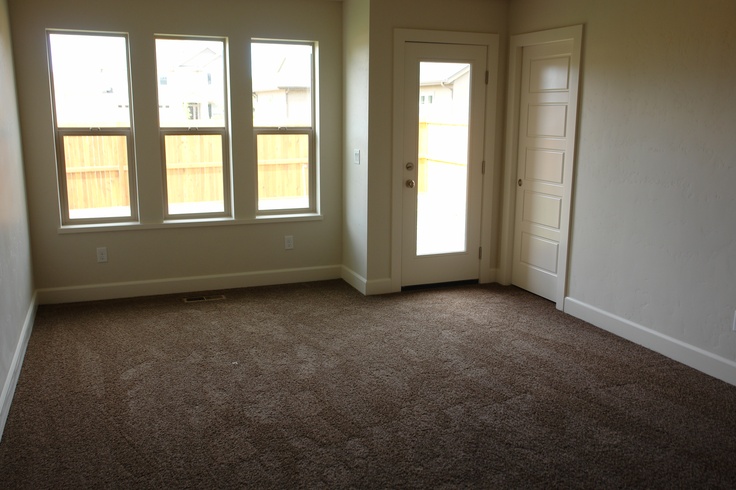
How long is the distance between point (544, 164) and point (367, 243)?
1.57 meters

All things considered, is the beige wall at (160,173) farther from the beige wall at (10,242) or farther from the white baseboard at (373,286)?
the white baseboard at (373,286)

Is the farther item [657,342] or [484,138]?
[484,138]

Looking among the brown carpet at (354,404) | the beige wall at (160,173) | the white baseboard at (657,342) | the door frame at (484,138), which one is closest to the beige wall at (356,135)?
the beige wall at (160,173)

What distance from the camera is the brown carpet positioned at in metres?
2.74

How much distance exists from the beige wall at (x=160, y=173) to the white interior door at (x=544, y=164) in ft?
5.31

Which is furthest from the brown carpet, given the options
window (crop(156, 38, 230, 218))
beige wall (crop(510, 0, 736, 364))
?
window (crop(156, 38, 230, 218))

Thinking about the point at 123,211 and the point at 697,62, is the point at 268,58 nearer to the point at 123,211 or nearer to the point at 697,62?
the point at 123,211

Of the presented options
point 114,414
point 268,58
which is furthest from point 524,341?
point 268,58

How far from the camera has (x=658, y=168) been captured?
13.1 ft

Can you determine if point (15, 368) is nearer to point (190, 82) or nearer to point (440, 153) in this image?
point (190, 82)

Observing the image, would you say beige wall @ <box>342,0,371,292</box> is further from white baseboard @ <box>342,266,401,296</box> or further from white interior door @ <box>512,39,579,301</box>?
white interior door @ <box>512,39,579,301</box>

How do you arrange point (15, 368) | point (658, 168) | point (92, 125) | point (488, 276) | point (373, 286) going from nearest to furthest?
point (15, 368), point (658, 168), point (92, 125), point (373, 286), point (488, 276)

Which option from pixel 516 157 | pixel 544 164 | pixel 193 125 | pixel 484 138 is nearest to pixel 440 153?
pixel 484 138

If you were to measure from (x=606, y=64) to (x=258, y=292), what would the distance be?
10.6ft
